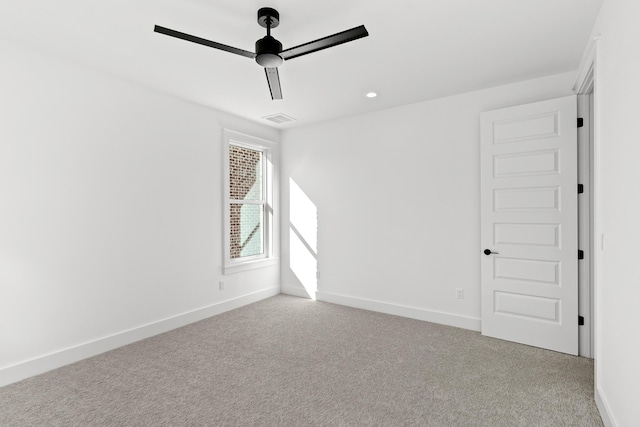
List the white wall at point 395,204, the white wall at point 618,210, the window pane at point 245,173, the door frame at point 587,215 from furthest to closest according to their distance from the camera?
1. the window pane at point 245,173
2. the white wall at point 395,204
3. the door frame at point 587,215
4. the white wall at point 618,210

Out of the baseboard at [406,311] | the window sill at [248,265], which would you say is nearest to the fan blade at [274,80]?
the window sill at [248,265]

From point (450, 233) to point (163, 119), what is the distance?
11.2 ft

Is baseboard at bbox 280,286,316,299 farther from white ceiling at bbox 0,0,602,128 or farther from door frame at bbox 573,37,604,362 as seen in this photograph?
door frame at bbox 573,37,604,362

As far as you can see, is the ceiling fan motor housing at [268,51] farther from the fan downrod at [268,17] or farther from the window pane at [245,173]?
the window pane at [245,173]

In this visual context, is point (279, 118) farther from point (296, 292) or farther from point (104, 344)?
point (104, 344)

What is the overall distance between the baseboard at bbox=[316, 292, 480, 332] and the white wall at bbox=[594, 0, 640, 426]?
1.43 m

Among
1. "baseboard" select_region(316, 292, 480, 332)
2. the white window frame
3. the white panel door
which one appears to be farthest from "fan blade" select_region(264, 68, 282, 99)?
"baseboard" select_region(316, 292, 480, 332)

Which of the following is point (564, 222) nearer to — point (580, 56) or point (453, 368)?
point (580, 56)

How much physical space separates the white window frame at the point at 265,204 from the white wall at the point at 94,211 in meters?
0.17

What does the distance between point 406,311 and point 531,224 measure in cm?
169

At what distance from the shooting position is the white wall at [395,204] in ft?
11.6

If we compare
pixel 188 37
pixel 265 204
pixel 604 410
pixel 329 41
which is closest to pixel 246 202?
pixel 265 204

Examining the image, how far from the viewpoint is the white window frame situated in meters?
4.18

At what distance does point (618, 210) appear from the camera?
173 cm
